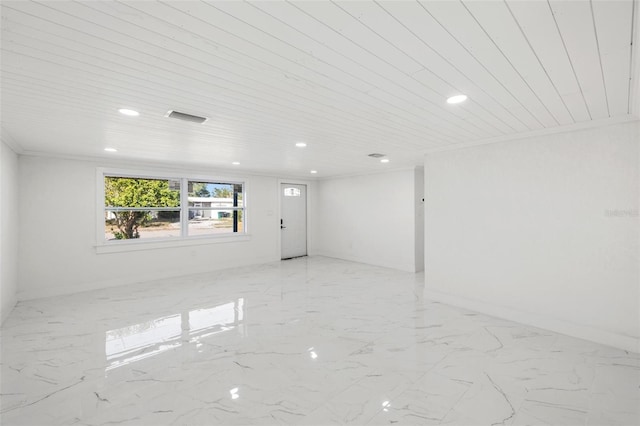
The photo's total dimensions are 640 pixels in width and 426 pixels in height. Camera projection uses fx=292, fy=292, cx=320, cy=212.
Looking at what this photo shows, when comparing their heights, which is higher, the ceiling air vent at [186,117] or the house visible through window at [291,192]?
the ceiling air vent at [186,117]

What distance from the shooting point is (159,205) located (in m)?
5.71

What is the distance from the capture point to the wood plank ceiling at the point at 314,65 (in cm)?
127

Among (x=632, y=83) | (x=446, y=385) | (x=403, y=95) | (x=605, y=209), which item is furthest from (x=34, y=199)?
(x=605, y=209)

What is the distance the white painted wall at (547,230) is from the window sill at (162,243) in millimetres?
4321

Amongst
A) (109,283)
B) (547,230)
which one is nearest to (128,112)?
(109,283)

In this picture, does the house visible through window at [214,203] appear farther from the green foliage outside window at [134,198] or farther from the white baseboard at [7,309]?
the white baseboard at [7,309]

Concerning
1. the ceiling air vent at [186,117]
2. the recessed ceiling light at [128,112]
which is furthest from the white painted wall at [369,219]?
the recessed ceiling light at [128,112]

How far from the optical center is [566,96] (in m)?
2.22

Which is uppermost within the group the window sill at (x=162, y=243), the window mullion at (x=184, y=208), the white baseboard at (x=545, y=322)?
the window mullion at (x=184, y=208)

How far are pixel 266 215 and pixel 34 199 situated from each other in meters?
4.09

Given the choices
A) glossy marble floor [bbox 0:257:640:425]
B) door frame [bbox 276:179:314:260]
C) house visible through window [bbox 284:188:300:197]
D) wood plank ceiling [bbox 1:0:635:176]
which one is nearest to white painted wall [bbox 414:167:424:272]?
glossy marble floor [bbox 0:257:640:425]

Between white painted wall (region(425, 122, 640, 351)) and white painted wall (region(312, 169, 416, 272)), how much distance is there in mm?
1915

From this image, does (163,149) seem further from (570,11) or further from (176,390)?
(570,11)

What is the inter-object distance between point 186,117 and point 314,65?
155 centimetres
